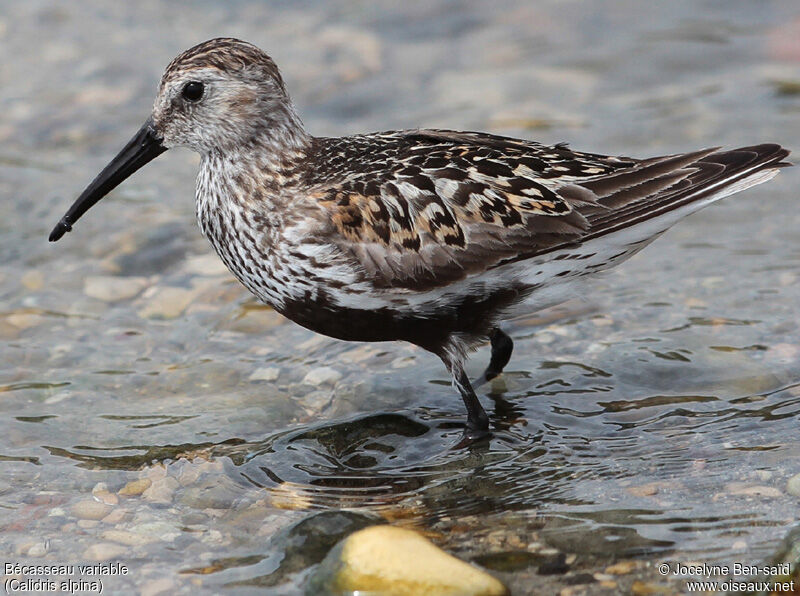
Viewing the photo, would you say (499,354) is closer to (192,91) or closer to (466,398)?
(466,398)

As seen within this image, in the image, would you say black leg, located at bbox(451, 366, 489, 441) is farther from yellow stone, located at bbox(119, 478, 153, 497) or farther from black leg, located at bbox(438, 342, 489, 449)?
yellow stone, located at bbox(119, 478, 153, 497)

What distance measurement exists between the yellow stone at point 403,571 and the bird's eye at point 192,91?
3.14 metres

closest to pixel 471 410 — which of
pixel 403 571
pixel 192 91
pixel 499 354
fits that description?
pixel 499 354

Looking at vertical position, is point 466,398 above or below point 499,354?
below

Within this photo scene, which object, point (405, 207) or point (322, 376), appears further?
point (322, 376)

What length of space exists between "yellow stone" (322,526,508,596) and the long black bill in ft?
10.4

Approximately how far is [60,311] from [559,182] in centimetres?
419

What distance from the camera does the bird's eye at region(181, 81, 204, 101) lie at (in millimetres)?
7031

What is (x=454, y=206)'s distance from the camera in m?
6.72

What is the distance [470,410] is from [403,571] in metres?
1.99

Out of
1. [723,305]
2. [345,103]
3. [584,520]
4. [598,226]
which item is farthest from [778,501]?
[345,103]

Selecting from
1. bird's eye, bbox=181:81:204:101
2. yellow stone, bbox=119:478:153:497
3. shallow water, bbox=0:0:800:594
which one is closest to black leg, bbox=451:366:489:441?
shallow water, bbox=0:0:800:594

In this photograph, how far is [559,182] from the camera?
694 centimetres

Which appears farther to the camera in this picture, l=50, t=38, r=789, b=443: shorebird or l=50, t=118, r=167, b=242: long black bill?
l=50, t=118, r=167, b=242: long black bill
